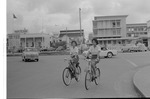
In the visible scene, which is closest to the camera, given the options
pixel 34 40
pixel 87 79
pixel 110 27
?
pixel 87 79

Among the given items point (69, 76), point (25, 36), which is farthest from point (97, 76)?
point (25, 36)

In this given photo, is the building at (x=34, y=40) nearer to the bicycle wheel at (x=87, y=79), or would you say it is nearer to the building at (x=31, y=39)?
the building at (x=31, y=39)

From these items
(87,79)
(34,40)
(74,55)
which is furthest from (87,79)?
(34,40)

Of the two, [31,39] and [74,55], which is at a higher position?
[31,39]

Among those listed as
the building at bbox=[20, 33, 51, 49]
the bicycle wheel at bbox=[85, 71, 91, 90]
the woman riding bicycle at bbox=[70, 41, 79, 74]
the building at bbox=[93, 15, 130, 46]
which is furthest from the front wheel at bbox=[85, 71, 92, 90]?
the building at bbox=[20, 33, 51, 49]

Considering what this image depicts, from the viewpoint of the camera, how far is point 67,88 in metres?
7.27

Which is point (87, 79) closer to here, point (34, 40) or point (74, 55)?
point (74, 55)

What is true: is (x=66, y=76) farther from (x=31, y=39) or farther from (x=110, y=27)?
(x=31, y=39)

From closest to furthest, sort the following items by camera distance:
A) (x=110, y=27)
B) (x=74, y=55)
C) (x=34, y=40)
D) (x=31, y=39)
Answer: (x=74, y=55)
(x=110, y=27)
(x=31, y=39)
(x=34, y=40)

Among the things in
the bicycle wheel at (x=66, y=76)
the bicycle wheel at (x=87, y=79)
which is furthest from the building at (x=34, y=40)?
the bicycle wheel at (x=87, y=79)

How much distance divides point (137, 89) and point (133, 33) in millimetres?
93571

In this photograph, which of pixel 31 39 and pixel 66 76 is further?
pixel 31 39

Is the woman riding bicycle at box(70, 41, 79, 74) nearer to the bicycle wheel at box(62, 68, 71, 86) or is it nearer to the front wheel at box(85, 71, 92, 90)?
the bicycle wheel at box(62, 68, 71, 86)

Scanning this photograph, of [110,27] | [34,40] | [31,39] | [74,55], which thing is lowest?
[74,55]
